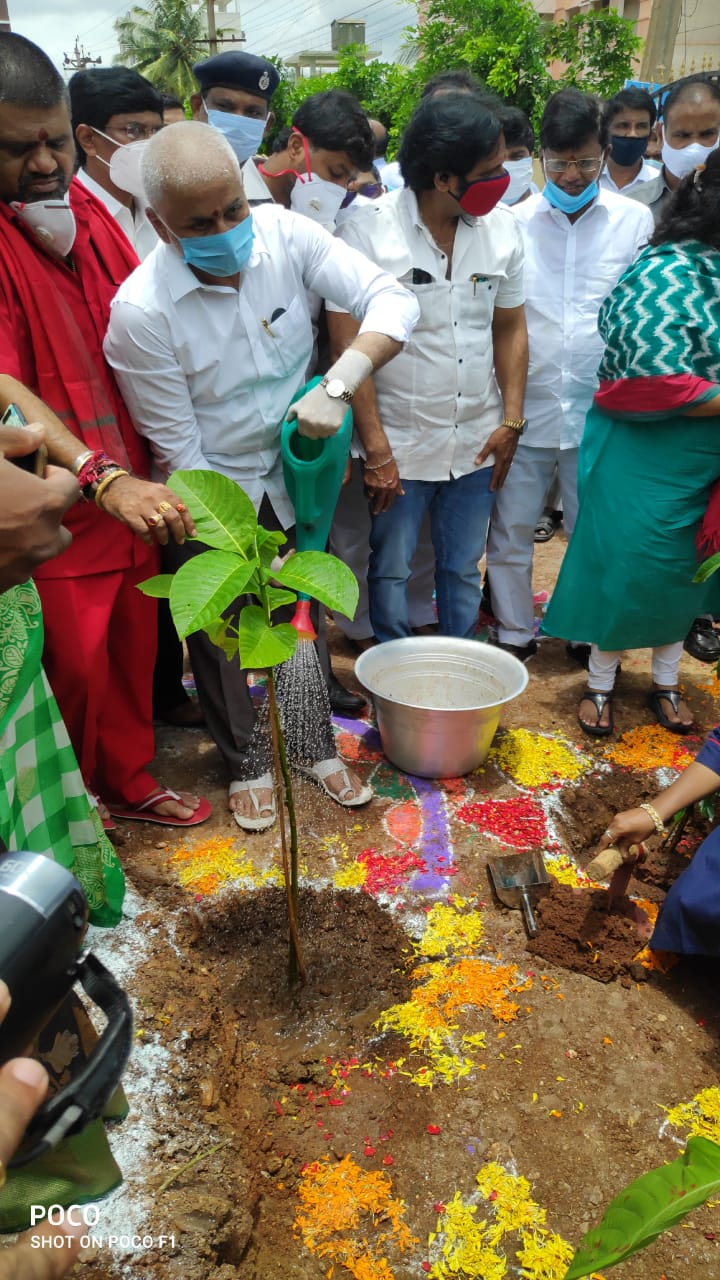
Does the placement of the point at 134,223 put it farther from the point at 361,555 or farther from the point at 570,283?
the point at 570,283

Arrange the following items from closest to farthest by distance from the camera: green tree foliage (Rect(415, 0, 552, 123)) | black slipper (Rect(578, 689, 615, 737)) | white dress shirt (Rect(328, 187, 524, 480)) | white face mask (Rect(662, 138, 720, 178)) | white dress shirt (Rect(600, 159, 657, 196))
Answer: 1. white dress shirt (Rect(328, 187, 524, 480))
2. black slipper (Rect(578, 689, 615, 737))
3. white face mask (Rect(662, 138, 720, 178))
4. white dress shirt (Rect(600, 159, 657, 196))
5. green tree foliage (Rect(415, 0, 552, 123))

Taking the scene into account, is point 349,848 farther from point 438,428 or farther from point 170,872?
point 438,428

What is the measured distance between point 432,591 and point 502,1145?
8.40ft

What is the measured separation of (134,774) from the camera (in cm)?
285

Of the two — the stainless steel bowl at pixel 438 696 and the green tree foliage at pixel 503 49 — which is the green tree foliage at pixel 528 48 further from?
the stainless steel bowl at pixel 438 696

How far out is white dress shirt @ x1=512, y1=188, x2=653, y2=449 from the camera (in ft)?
11.5

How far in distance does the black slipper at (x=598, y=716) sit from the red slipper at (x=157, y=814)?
60.8 inches

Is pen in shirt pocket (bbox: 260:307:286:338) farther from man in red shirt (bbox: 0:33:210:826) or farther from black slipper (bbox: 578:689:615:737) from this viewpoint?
black slipper (bbox: 578:689:615:737)

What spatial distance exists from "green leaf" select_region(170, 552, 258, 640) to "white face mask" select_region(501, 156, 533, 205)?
375 centimetres

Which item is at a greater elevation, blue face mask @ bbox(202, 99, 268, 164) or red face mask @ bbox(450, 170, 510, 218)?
blue face mask @ bbox(202, 99, 268, 164)

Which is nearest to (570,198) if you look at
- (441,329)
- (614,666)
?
(441,329)

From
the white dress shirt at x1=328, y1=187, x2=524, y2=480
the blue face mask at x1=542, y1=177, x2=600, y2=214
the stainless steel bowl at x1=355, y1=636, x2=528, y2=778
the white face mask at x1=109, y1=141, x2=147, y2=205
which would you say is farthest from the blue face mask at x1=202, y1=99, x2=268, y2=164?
the stainless steel bowl at x1=355, y1=636, x2=528, y2=778

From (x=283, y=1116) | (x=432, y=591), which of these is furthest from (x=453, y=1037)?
(x=432, y=591)

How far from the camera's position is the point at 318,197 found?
3.40 meters
